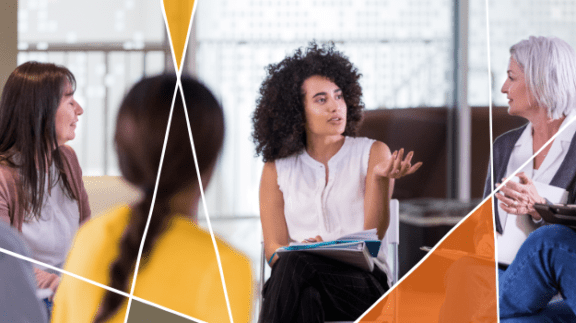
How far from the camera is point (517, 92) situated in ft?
4.88

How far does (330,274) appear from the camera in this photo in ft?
4.49

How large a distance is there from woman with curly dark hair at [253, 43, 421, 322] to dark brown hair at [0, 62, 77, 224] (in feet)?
1.74

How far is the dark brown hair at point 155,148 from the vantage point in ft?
4.47

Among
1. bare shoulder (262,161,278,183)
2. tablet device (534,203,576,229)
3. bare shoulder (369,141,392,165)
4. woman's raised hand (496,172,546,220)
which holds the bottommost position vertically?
tablet device (534,203,576,229)

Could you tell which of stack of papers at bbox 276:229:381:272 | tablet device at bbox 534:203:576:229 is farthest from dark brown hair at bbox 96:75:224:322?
tablet device at bbox 534:203:576:229

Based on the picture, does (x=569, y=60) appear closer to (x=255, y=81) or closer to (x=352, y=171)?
(x=352, y=171)

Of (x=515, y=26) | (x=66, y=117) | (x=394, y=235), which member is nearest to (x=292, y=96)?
(x=394, y=235)

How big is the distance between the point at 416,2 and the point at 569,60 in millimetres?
484

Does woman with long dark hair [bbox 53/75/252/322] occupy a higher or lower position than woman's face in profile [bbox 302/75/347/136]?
lower

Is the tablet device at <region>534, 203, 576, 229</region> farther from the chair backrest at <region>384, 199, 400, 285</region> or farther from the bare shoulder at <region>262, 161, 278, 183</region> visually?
the bare shoulder at <region>262, 161, 278, 183</region>

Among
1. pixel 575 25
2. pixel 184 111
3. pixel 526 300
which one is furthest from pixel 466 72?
pixel 184 111

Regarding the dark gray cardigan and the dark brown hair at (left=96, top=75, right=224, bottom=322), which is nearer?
the dark brown hair at (left=96, top=75, right=224, bottom=322)
